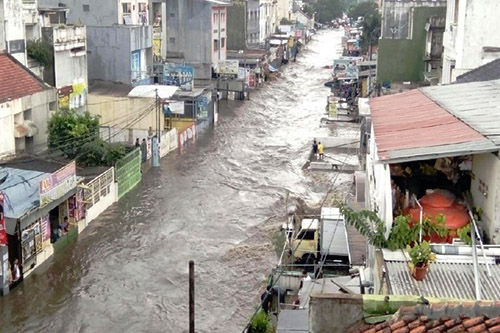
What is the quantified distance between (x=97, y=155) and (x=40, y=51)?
611 cm

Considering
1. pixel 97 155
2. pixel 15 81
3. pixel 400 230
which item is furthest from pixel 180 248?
pixel 400 230

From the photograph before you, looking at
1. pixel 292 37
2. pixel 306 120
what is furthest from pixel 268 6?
pixel 306 120

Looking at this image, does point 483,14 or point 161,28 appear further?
point 161,28

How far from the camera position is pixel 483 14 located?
78.3 ft

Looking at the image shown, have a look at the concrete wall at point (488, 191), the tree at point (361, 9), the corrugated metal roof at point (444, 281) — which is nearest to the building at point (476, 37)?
the concrete wall at point (488, 191)

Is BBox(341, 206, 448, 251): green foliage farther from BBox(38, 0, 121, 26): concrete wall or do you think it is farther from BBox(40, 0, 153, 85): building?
BBox(38, 0, 121, 26): concrete wall

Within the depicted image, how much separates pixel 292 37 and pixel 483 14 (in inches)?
2430

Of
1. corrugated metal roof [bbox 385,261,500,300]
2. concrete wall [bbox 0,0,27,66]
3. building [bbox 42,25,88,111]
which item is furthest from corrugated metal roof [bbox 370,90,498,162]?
building [bbox 42,25,88,111]

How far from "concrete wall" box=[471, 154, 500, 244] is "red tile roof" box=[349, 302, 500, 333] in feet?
8.93

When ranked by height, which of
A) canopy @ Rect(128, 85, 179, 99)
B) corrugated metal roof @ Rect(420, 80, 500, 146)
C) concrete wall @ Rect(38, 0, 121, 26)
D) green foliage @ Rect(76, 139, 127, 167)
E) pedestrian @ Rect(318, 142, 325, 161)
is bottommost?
pedestrian @ Rect(318, 142, 325, 161)

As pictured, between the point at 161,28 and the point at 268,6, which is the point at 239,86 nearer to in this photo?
the point at 161,28

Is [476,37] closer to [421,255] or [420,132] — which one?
[420,132]

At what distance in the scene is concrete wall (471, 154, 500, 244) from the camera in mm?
8062

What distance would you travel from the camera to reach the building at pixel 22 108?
25031 mm
